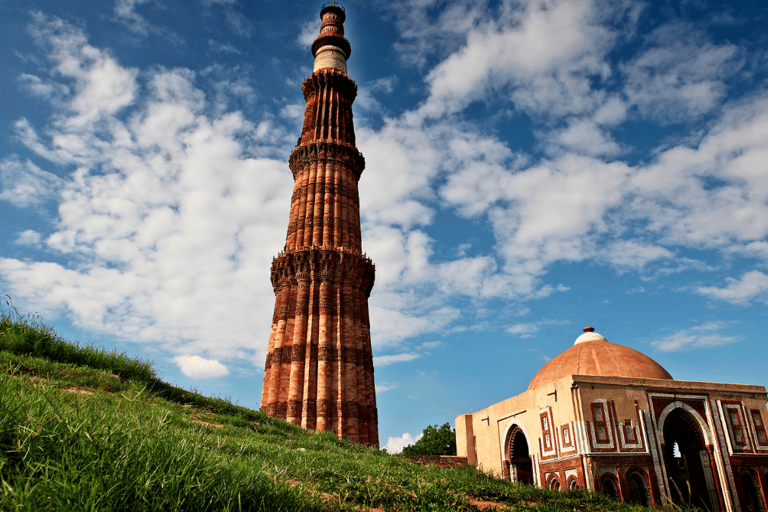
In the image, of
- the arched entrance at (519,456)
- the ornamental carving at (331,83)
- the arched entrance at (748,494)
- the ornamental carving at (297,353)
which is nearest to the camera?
the arched entrance at (748,494)

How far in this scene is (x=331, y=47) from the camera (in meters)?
32.6

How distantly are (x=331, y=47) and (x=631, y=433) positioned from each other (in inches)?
1142

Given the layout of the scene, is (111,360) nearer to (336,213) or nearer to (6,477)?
(6,477)

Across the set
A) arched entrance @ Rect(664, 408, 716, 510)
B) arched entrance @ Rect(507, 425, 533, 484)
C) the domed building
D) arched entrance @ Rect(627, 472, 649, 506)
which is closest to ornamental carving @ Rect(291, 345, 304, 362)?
the domed building

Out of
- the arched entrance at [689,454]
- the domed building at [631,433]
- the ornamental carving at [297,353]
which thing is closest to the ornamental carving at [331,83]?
the ornamental carving at [297,353]

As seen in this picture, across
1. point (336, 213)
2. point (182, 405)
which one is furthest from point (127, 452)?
point (336, 213)

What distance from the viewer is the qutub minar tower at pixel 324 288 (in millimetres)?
21984

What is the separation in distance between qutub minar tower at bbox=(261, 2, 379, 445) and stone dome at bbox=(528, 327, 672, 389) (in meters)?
8.63

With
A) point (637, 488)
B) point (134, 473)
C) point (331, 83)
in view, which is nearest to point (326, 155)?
point (331, 83)

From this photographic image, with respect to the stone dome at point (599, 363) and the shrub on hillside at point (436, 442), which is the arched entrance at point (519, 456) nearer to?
the stone dome at point (599, 363)

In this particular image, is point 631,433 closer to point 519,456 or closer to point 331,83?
point 519,456

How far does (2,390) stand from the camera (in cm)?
323

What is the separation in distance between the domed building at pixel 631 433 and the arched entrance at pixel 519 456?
0.13 feet

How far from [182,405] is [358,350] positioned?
44.8 ft
